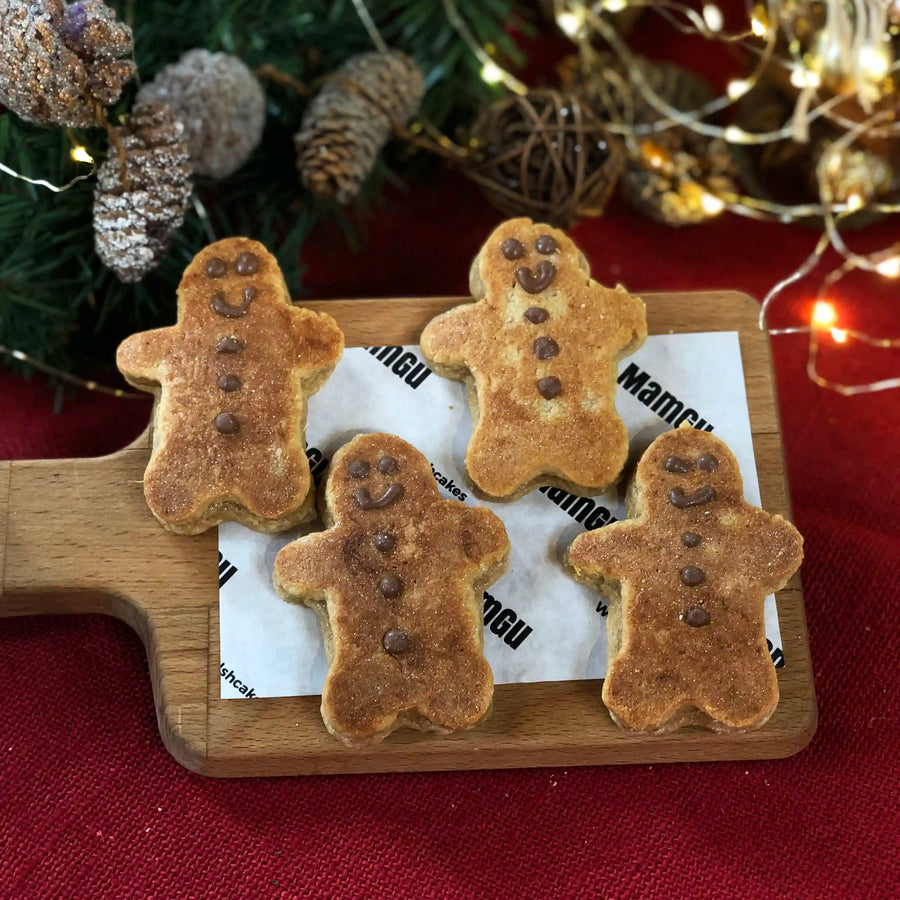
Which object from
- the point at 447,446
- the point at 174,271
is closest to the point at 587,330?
the point at 447,446

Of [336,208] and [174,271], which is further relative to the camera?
[336,208]

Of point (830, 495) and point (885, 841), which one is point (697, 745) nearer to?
point (885, 841)

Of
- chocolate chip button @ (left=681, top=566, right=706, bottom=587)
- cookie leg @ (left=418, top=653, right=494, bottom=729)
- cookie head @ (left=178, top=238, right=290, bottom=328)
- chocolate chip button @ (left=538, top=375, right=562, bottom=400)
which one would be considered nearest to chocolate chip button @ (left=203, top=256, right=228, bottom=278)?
cookie head @ (left=178, top=238, right=290, bottom=328)

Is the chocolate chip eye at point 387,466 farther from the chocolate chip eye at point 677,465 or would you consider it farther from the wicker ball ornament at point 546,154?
the wicker ball ornament at point 546,154

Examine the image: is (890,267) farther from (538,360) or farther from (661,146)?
(538,360)

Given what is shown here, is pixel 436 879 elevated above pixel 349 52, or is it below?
below

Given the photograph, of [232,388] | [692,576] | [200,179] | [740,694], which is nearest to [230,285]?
[232,388]

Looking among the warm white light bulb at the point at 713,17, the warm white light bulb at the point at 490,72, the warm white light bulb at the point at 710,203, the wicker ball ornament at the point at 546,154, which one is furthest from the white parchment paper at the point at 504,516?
the warm white light bulb at the point at 713,17
